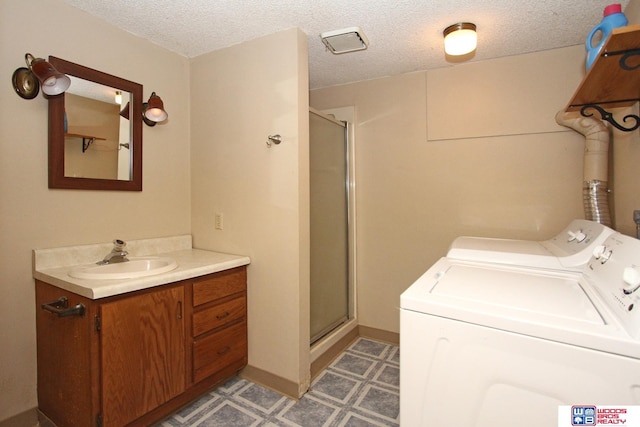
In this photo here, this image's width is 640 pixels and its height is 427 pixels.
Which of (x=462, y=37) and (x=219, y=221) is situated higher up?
(x=462, y=37)

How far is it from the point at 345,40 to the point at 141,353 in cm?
205

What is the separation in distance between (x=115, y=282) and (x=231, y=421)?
37.0 inches

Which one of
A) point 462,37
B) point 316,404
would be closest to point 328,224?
point 316,404

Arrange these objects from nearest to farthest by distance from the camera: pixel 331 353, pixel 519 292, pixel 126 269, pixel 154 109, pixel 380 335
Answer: pixel 519 292
pixel 126 269
pixel 154 109
pixel 331 353
pixel 380 335

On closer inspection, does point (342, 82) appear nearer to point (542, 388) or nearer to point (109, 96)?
point (109, 96)

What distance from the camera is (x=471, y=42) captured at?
1760 mm

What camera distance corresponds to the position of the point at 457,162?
232 centimetres

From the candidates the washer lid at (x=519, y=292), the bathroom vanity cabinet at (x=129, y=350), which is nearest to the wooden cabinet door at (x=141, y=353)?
the bathroom vanity cabinet at (x=129, y=350)

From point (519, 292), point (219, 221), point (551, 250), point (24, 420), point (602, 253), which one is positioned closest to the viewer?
point (519, 292)

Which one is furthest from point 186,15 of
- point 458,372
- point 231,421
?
point 231,421

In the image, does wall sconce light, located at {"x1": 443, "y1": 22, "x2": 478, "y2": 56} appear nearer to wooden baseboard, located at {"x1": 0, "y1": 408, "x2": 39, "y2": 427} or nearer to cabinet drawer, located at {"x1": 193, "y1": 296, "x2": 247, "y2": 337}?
cabinet drawer, located at {"x1": 193, "y1": 296, "x2": 247, "y2": 337}

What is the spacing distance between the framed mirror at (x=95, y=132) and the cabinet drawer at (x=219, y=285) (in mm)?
790

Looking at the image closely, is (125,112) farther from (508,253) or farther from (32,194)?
(508,253)

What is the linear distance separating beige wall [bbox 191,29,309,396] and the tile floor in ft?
0.38
